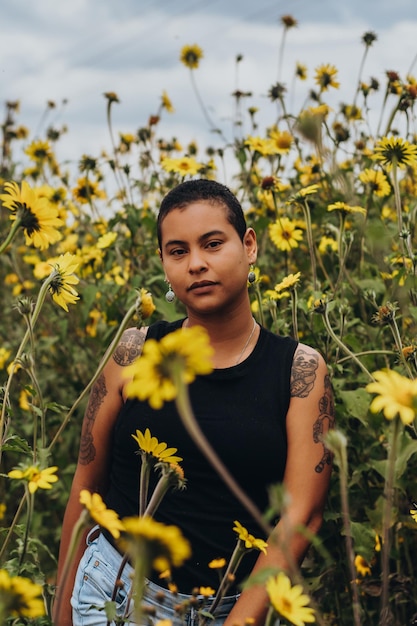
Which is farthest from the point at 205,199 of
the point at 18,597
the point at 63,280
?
the point at 18,597

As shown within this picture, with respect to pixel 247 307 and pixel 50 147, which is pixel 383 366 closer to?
pixel 247 307

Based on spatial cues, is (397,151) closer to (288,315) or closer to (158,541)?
(288,315)

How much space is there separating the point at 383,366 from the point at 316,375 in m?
0.88

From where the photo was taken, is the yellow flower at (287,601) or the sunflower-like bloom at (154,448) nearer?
the yellow flower at (287,601)

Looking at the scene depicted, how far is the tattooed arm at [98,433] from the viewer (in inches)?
75.3

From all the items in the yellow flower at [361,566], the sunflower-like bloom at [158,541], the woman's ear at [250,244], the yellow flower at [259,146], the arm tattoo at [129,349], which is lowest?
the yellow flower at [361,566]

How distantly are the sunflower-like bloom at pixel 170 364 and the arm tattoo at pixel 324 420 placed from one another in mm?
835

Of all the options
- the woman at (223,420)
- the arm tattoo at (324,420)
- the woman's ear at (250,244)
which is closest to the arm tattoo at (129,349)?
the woman at (223,420)

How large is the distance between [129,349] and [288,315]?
89 cm

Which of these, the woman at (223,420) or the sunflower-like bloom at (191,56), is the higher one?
the sunflower-like bloom at (191,56)

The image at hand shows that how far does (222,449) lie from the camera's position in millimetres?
1718

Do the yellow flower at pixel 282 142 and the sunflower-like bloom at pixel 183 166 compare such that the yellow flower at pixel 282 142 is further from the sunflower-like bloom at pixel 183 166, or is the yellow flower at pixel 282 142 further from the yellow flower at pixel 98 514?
the yellow flower at pixel 98 514

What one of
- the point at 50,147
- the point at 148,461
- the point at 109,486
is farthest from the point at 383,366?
the point at 50,147

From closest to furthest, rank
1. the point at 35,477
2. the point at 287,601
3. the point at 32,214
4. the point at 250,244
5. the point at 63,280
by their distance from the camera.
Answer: the point at 287,601 < the point at 35,477 < the point at 32,214 < the point at 63,280 < the point at 250,244
